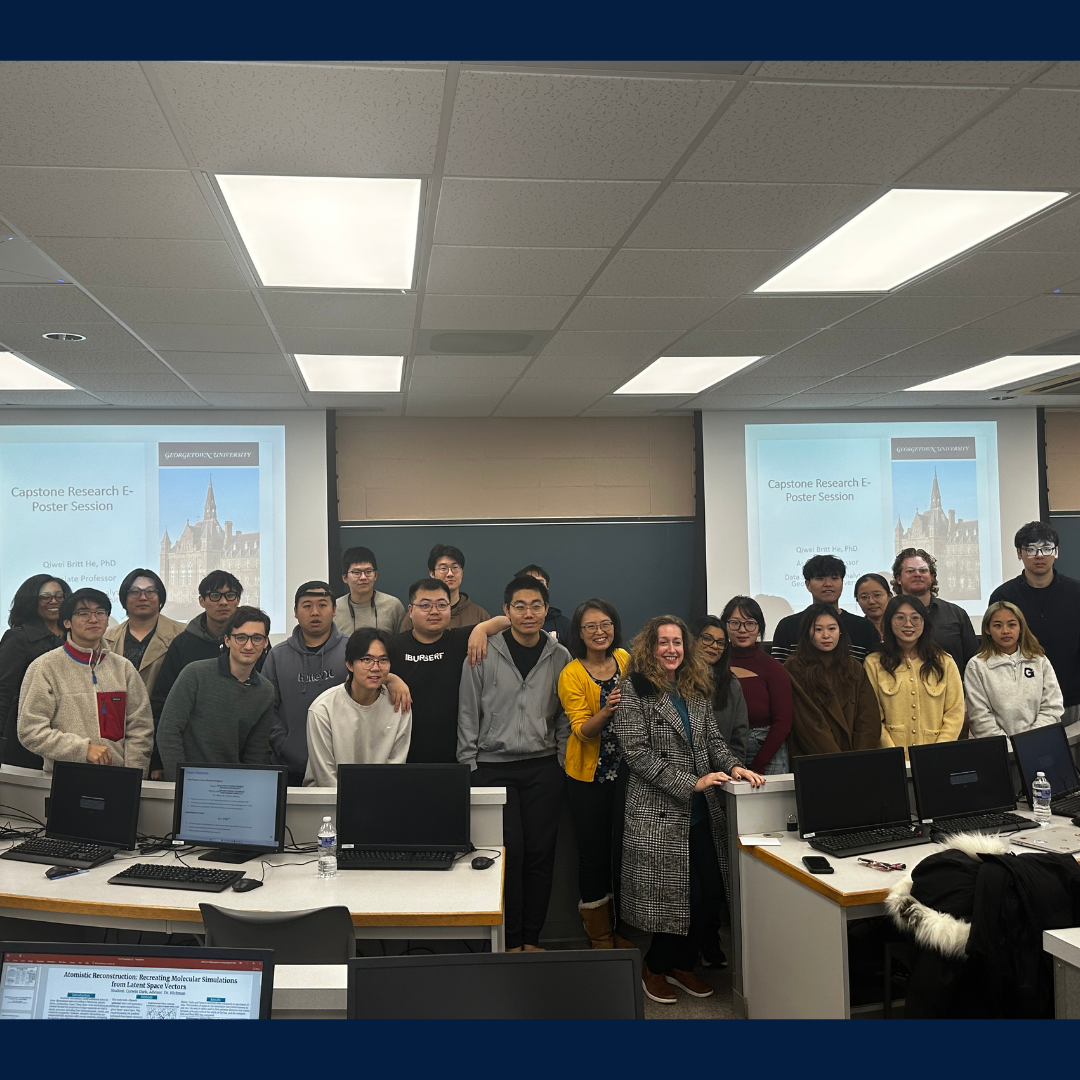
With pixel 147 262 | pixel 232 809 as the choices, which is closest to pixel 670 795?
pixel 232 809

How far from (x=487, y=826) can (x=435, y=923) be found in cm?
58

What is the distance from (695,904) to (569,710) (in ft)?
3.04

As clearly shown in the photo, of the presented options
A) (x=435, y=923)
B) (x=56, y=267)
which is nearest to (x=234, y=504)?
(x=56, y=267)

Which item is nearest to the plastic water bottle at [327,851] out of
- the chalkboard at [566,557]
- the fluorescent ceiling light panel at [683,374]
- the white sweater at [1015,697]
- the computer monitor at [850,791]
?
the computer monitor at [850,791]

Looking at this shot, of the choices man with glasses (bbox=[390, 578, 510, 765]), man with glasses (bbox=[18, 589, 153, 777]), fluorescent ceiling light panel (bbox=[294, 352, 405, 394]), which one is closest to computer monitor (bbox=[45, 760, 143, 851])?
man with glasses (bbox=[18, 589, 153, 777])

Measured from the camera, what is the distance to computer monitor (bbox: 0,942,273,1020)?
4.46 ft

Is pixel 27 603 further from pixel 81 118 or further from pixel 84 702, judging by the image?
pixel 81 118

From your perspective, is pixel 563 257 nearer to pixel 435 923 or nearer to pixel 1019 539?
pixel 435 923

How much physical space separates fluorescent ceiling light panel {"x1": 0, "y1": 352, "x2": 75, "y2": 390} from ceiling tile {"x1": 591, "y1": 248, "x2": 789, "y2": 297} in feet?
11.1

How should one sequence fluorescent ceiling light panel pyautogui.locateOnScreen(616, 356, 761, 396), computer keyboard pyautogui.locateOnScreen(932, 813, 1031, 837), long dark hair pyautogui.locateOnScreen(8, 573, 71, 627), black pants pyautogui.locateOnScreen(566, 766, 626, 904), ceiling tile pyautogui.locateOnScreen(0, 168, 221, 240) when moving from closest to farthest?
ceiling tile pyautogui.locateOnScreen(0, 168, 221, 240)
computer keyboard pyautogui.locateOnScreen(932, 813, 1031, 837)
black pants pyautogui.locateOnScreen(566, 766, 626, 904)
long dark hair pyautogui.locateOnScreen(8, 573, 71, 627)
fluorescent ceiling light panel pyautogui.locateOnScreen(616, 356, 761, 396)

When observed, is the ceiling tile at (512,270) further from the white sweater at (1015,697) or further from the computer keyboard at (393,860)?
the white sweater at (1015,697)

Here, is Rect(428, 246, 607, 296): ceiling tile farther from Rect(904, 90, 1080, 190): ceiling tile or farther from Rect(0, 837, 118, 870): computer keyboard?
Rect(0, 837, 118, 870): computer keyboard

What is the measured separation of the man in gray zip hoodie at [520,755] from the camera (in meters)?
3.55

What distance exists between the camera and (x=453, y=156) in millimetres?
2564
